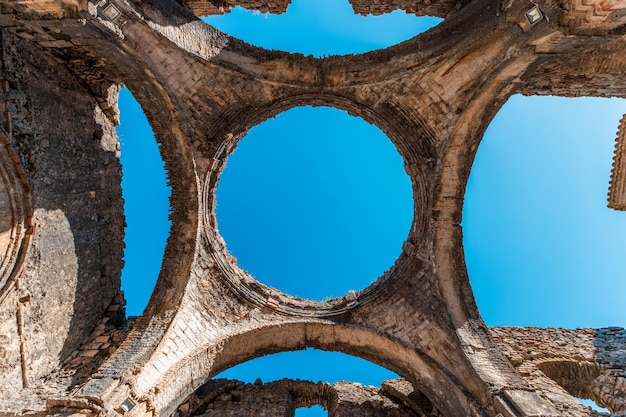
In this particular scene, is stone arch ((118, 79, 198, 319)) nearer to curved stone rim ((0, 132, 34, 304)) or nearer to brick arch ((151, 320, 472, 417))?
brick arch ((151, 320, 472, 417))

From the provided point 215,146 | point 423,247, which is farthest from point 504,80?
point 215,146

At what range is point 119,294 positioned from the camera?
912 cm

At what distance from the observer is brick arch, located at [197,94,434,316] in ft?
29.2

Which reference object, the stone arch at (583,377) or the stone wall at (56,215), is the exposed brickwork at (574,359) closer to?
the stone arch at (583,377)

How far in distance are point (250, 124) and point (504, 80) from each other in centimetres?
484

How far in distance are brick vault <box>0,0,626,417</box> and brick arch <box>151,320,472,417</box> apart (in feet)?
0.11

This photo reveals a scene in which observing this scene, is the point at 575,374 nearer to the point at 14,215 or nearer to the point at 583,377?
the point at 583,377

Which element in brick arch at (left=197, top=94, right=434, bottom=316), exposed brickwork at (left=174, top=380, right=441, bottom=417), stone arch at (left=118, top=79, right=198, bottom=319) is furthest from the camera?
brick arch at (left=197, top=94, right=434, bottom=316)

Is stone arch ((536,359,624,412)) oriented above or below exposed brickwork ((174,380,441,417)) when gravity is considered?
above

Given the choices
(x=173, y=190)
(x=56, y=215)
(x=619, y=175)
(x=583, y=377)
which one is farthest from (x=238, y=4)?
(x=583, y=377)

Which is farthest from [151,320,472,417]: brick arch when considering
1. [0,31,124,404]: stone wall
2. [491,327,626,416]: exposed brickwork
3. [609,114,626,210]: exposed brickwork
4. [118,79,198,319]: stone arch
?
[609,114,626,210]: exposed brickwork

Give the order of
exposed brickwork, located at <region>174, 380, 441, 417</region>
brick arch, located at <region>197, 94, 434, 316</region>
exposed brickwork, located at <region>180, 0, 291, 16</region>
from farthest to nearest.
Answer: exposed brickwork, located at <region>180, 0, 291, 16</region>
brick arch, located at <region>197, 94, 434, 316</region>
exposed brickwork, located at <region>174, 380, 441, 417</region>

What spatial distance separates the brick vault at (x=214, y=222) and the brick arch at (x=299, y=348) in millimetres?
35

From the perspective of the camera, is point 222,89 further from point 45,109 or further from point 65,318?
point 65,318
